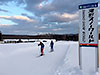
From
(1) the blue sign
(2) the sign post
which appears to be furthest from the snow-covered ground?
(1) the blue sign

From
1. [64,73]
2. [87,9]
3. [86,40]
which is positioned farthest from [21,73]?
[87,9]

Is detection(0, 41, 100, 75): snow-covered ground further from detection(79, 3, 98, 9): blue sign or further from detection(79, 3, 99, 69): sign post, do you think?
detection(79, 3, 98, 9): blue sign

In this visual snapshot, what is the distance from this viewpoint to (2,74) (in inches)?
323

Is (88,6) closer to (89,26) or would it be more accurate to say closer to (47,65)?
(89,26)

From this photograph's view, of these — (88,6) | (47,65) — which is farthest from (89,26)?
(47,65)

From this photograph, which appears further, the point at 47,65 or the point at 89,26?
the point at 47,65

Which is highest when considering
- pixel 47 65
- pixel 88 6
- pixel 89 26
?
pixel 88 6

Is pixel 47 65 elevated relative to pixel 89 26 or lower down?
lower down

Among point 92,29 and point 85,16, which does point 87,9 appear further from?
point 92,29

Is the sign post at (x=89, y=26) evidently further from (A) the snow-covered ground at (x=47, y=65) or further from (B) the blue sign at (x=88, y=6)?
(A) the snow-covered ground at (x=47, y=65)

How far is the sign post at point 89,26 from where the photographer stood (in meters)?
6.81

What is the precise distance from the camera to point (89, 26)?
6977mm

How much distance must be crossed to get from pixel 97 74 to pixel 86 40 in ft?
6.89

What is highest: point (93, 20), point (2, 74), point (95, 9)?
point (95, 9)
